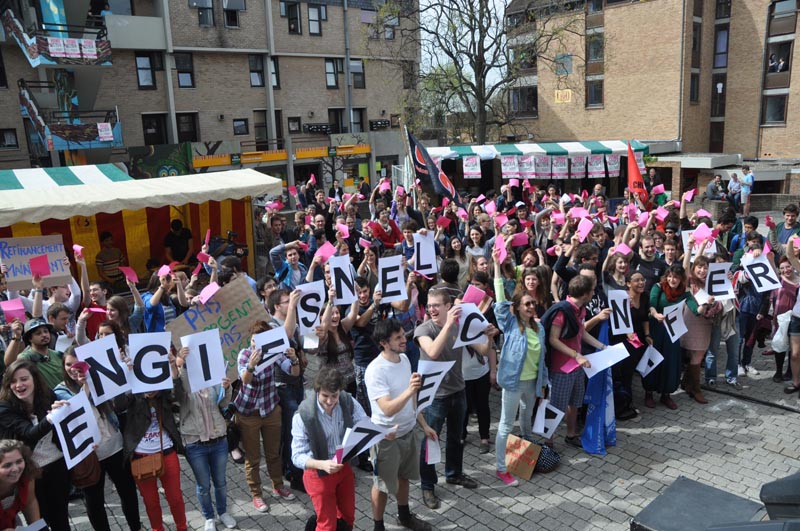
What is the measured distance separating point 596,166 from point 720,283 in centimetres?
1538

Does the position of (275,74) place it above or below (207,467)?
above

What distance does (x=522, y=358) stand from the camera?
5574 mm

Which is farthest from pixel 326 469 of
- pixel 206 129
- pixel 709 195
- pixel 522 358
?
pixel 206 129

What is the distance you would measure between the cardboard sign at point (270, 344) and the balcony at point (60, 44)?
22.1m

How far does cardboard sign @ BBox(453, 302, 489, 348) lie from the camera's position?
5207 millimetres

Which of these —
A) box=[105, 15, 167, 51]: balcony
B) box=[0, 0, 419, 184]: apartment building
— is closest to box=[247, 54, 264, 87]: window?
box=[0, 0, 419, 184]: apartment building

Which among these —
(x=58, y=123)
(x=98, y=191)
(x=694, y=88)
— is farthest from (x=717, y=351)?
(x=694, y=88)

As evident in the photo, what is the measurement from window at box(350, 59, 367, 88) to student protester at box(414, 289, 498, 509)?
32.1 metres

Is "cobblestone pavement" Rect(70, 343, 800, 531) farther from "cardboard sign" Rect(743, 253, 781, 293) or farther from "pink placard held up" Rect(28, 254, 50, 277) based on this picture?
"pink placard held up" Rect(28, 254, 50, 277)

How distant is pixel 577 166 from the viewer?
2167 centimetres

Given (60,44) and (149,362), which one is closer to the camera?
(149,362)

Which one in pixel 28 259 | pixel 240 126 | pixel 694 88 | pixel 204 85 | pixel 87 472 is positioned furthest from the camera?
pixel 694 88

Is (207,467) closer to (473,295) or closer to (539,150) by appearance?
(473,295)

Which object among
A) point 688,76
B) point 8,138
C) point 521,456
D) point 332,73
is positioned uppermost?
point 332,73
